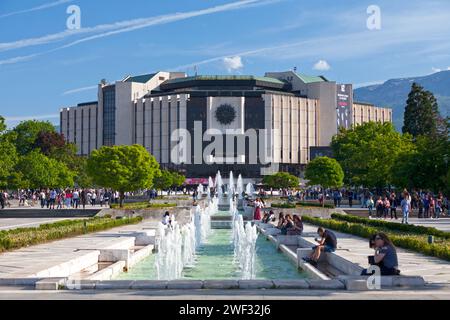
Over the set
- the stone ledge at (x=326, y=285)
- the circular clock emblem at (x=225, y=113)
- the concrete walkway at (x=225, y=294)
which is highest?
the circular clock emblem at (x=225, y=113)

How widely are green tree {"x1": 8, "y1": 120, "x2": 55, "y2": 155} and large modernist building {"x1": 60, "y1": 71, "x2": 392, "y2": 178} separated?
77.5ft

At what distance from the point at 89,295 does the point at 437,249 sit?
955 centimetres

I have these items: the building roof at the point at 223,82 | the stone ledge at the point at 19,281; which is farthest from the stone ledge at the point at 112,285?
the building roof at the point at 223,82

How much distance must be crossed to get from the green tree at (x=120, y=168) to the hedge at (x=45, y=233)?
1085cm

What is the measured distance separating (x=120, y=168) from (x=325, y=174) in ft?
53.5

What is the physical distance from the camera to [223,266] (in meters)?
17.3

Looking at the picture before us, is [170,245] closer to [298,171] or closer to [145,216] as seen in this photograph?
[145,216]

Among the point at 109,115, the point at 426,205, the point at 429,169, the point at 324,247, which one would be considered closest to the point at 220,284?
the point at 324,247

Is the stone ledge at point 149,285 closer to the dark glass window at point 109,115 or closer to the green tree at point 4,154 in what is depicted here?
the green tree at point 4,154

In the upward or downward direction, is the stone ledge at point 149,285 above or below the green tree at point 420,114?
below

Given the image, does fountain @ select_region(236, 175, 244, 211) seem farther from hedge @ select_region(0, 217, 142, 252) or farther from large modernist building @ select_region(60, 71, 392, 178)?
hedge @ select_region(0, 217, 142, 252)

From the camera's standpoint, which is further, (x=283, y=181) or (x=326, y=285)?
(x=283, y=181)

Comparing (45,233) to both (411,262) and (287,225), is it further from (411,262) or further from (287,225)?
(411,262)

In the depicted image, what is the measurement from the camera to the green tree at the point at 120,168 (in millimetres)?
40812
